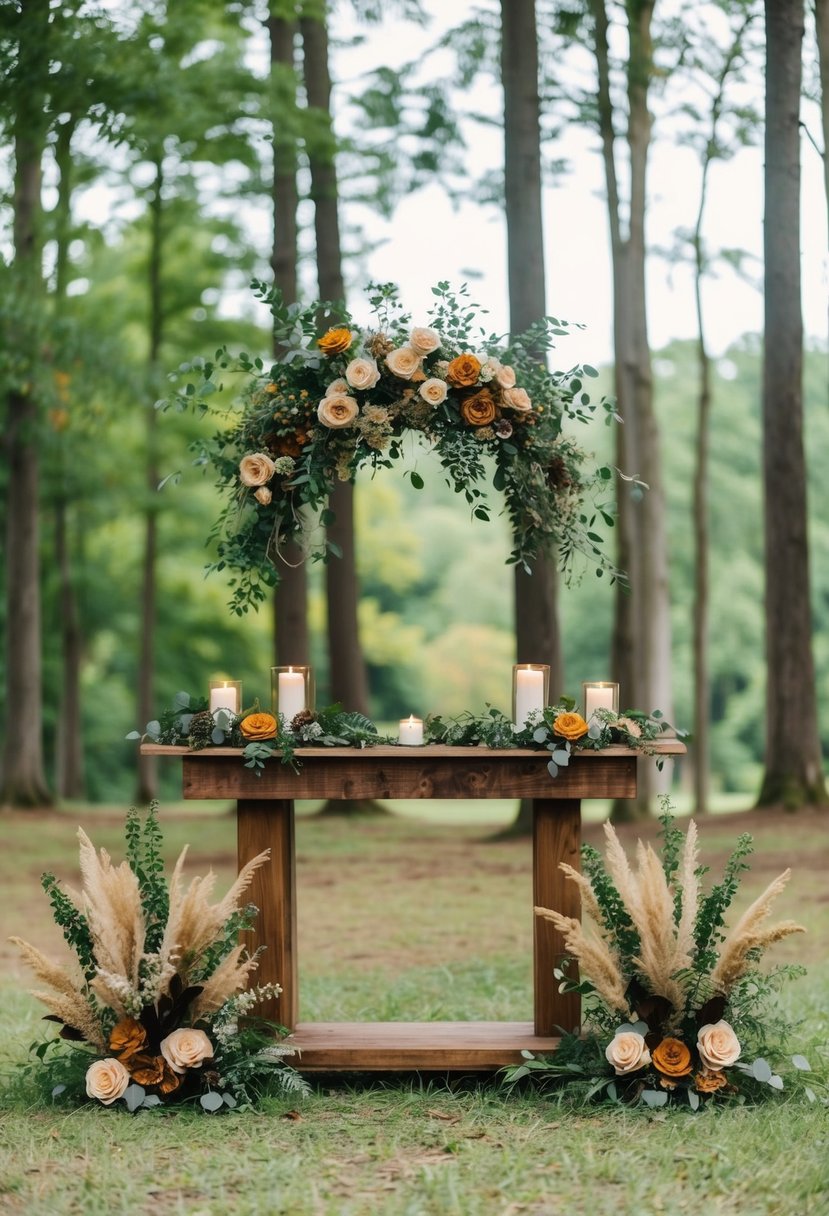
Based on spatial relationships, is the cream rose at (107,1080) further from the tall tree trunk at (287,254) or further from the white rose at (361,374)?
the tall tree trunk at (287,254)

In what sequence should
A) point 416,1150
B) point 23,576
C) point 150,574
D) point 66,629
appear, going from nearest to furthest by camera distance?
point 416,1150 < point 23,576 < point 150,574 < point 66,629

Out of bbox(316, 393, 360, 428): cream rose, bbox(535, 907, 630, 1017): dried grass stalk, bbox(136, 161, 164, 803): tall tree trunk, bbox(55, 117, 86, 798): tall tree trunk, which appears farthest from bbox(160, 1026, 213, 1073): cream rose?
bbox(55, 117, 86, 798): tall tree trunk

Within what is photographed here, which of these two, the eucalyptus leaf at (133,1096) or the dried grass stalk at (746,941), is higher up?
the dried grass stalk at (746,941)

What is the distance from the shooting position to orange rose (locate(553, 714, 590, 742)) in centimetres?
534

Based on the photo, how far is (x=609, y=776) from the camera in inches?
215

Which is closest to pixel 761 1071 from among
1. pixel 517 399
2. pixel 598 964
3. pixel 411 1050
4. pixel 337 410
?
pixel 598 964

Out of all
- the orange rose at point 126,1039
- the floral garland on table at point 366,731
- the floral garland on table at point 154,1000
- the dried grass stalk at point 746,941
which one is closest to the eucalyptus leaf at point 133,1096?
the floral garland on table at point 154,1000

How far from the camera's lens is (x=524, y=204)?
13.1m

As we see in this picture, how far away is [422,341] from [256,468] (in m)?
0.86

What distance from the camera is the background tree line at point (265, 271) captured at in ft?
43.5

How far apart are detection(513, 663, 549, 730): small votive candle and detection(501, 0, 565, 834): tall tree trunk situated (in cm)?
731

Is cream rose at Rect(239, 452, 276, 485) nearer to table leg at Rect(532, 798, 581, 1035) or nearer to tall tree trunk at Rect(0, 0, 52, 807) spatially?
table leg at Rect(532, 798, 581, 1035)

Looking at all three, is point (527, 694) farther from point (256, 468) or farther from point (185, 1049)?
point (185, 1049)

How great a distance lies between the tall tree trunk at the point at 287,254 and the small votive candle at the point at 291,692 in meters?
9.81
